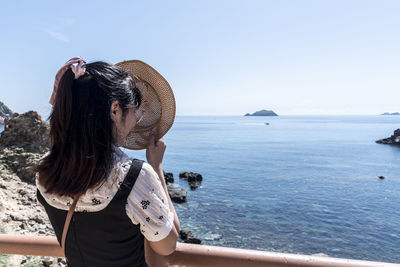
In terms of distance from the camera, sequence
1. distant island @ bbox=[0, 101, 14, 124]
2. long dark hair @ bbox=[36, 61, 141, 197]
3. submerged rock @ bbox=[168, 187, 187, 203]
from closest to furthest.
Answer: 1. long dark hair @ bbox=[36, 61, 141, 197]
2. submerged rock @ bbox=[168, 187, 187, 203]
3. distant island @ bbox=[0, 101, 14, 124]

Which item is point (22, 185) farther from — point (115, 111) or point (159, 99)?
point (115, 111)

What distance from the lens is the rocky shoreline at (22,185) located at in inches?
310

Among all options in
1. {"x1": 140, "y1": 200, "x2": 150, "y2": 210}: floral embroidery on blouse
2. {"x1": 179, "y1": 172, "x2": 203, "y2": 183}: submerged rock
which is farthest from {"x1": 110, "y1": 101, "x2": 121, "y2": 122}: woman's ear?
{"x1": 179, "y1": 172, "x2": 203, "y2": 183}: submerged rock

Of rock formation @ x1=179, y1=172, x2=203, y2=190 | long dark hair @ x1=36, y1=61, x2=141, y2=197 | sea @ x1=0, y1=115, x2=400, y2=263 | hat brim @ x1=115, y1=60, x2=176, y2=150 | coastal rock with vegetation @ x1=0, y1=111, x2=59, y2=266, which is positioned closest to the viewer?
long dark hair @ x1=36, y1=61, x2=141, y2=197

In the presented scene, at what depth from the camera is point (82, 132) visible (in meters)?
1.10

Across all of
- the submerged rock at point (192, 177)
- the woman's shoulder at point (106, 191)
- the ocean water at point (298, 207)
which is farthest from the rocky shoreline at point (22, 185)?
the submerged rock at point (192, 177)

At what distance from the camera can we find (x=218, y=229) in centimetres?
1878

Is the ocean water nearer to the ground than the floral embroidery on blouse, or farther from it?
nearer to the ground

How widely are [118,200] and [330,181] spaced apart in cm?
3587

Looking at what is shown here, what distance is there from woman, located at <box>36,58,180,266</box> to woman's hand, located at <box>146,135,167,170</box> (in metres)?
0.34

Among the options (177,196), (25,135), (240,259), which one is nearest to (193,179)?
(177,196)

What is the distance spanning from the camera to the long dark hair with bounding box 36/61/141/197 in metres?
1.09

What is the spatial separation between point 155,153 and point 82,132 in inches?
21.1

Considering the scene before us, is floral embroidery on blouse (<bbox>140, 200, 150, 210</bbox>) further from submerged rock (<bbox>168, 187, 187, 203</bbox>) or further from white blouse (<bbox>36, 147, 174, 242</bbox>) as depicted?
submerged rock (<bbox>168, 187, 187, 203</bbox>)
